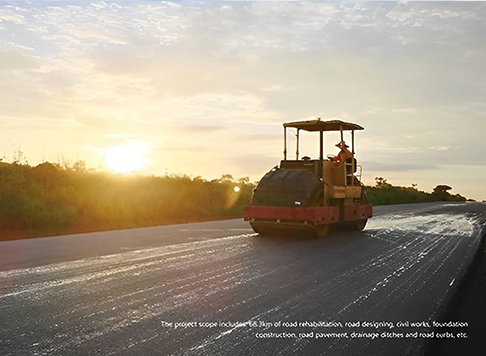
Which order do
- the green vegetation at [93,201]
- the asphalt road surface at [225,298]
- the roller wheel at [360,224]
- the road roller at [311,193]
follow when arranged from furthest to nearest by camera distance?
1. the green vegetation at [93,201]
2. the roller wheel at [360,224]
3. the road roller at [311,193]
4. the asphalt road surface at [225,298]

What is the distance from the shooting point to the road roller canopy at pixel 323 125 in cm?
1628

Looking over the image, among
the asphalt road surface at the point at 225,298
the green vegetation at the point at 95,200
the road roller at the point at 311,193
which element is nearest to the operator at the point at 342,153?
the road roller at the point at 311,193

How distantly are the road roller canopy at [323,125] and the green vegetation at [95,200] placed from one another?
7.85m

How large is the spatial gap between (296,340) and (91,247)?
8086mm

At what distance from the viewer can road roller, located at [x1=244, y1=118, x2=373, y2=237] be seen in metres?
14.7

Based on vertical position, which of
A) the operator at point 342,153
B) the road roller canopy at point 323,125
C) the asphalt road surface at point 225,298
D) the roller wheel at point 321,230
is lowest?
the asphalt road surface at point 225,298

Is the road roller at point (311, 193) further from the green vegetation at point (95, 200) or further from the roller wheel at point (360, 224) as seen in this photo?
the green vegetation at point (95, 200)

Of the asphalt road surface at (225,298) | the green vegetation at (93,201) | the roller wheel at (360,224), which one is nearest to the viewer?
the asphalt road surface at (225,298)

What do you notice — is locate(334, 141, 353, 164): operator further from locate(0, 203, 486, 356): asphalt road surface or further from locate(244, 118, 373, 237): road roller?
locate(0, 203, 486, 356): asphalt road surface

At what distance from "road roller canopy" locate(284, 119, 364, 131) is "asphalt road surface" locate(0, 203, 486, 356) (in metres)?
4.59

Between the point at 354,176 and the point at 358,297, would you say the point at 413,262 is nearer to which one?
the point at 358,297

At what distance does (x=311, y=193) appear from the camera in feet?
49.0

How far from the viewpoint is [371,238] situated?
15.5 m

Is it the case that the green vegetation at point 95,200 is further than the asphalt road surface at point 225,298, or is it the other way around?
the green vegetation at point 95,200
